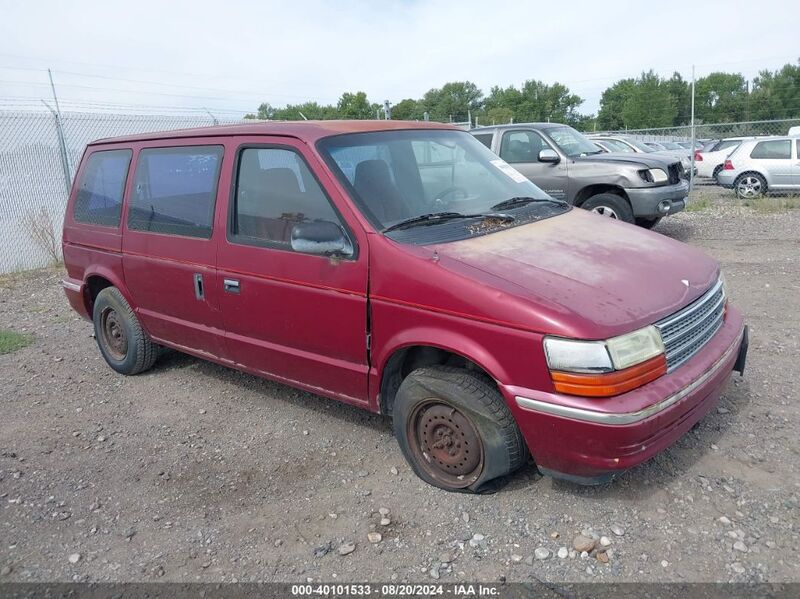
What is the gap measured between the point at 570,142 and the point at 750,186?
7.49m

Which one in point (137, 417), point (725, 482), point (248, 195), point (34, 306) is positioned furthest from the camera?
point (34, 306)

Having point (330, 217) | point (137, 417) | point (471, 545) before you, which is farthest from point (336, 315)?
point (137, 417)

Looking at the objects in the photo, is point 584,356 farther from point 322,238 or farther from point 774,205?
point 774,205

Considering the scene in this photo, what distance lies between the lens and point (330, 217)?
3.50 m

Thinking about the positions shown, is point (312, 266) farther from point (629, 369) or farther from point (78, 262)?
point (78, 262)

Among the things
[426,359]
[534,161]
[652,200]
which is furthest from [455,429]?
[534,161]

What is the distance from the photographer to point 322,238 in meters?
3.36

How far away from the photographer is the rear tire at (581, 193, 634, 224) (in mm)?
8984

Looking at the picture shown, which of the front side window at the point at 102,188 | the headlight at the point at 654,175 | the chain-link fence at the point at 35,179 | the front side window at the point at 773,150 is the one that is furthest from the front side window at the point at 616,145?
the front side window at the point at 102,188

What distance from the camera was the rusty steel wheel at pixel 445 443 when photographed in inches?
124

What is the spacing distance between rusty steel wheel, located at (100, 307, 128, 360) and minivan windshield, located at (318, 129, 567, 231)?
261 centimetres

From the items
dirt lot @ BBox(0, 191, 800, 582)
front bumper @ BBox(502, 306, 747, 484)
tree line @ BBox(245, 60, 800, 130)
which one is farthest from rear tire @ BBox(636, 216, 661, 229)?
tree line @ BBox(245, 60, 800, 130)

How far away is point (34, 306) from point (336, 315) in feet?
19.5

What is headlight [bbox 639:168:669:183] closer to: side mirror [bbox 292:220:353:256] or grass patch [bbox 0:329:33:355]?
side mirror [bbox 292:220:353:256]
